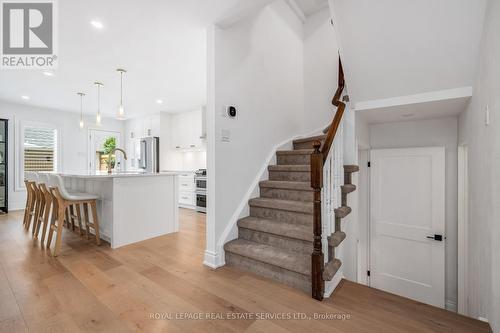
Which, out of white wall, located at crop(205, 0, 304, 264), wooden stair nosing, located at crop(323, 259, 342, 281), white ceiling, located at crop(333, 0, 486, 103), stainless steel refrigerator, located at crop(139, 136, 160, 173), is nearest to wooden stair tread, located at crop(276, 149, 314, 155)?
white wall, located at crop(205, 0, 304, 264)

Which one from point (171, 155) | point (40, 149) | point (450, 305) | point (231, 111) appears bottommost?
point (450, 305)

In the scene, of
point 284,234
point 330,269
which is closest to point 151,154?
point 284,234

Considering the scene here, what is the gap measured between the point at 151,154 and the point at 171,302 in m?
5.73

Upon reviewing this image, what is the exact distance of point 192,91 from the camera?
5230 mm

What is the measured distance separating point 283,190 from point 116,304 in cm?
202

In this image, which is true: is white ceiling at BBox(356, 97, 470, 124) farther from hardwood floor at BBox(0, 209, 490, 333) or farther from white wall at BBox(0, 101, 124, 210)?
white wall at BBox(0, 101, 124, 210)

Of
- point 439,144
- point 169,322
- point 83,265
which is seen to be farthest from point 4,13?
point 439,144

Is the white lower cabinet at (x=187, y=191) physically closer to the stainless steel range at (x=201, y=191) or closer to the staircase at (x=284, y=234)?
the stainless steel range at (x=201, y=191)

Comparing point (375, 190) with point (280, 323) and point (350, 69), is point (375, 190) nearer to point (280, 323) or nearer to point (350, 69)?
point (350, 69)

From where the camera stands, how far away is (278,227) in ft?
8.21

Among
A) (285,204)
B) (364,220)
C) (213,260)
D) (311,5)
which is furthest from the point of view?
(311,5)

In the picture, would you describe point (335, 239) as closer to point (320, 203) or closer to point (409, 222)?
point (320, 203)

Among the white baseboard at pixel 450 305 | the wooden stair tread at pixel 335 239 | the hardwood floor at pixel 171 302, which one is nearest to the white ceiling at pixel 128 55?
the wooden stair tread at pixel 335 239

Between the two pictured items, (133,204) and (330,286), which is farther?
(133,204)
